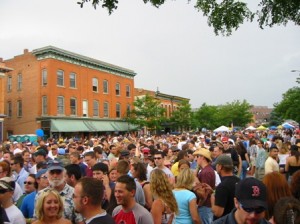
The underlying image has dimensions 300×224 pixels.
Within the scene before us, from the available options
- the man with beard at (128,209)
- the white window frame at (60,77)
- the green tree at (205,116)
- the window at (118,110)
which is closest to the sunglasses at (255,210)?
the man with beard at (128,209)

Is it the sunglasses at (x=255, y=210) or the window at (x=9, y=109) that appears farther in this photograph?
the window at (x=9, y=109)

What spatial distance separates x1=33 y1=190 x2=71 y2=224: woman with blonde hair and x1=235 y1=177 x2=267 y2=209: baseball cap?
204 centimetres

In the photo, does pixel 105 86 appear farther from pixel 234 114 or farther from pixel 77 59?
pixel 234 114

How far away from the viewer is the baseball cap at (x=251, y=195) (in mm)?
2597

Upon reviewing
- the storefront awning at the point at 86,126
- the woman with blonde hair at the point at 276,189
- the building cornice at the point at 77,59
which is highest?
the building cornice at the point at 77,59

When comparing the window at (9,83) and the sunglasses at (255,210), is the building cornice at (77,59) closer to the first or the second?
the window at (9,83)

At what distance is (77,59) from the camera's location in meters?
38.3

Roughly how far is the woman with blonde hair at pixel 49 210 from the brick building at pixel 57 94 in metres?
31.3

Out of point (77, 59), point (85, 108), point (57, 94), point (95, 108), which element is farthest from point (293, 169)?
point (95, 108)

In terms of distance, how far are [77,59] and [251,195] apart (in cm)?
3763

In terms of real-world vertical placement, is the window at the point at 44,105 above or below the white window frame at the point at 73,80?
below

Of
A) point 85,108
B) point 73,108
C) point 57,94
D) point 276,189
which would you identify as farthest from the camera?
point 85,108

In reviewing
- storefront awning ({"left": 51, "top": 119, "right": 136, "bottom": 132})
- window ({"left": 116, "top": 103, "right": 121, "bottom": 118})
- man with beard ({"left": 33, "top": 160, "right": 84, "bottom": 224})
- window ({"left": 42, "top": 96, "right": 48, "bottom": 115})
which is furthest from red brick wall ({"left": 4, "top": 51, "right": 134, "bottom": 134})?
man with beard ({"left": 33, "top": 160, "right": 84, "bottom": 224})

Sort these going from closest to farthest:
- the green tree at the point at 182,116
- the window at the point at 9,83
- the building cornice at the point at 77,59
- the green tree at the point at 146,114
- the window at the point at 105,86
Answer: the building cornice at the point at 77,59
the window at the point at 9,83
the window at the point at 105,86
the green tree at the point at 146,114
the green tree at the point at 182,116
